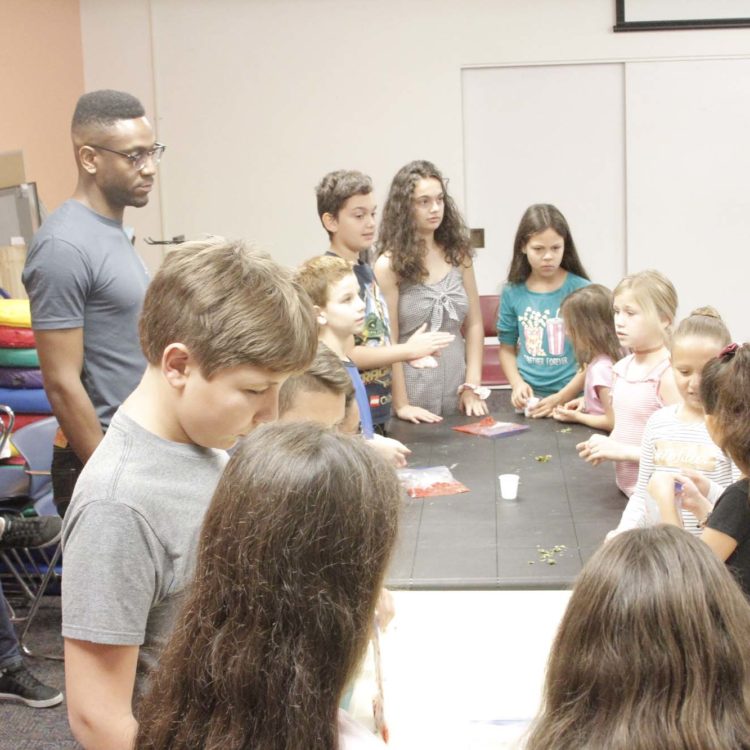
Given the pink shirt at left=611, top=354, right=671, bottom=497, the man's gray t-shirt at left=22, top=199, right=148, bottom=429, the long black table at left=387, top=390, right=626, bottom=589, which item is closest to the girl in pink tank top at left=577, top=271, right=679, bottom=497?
the pink shirt at left=611, top=354, right=671, bottom=497

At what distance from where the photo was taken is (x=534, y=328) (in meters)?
3.86

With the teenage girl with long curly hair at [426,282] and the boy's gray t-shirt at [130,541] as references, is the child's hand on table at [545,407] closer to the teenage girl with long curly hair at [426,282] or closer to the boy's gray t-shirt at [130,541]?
the teenage girl with long curly hair at [426,282]

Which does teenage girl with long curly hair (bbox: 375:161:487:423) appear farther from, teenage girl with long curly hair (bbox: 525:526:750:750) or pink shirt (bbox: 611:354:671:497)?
teenage girl with long curly hair (bbox: 525:526:750:750)

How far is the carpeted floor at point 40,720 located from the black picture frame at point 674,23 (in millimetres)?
5300

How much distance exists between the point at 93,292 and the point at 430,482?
105 centimetres

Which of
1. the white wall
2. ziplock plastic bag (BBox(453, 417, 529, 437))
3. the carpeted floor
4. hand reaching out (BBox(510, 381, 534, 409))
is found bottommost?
the carpeted floor

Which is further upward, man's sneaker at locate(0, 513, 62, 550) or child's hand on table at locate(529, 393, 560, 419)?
child's hand on table at locate(529, 393, 560, 419)

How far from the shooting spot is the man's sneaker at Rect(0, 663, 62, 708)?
3117 mm

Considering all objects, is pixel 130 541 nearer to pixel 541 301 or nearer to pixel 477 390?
pixel 477 390

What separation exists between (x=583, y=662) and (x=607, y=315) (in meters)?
2.44

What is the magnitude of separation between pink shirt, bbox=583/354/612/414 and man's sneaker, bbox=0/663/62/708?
6.50 ft

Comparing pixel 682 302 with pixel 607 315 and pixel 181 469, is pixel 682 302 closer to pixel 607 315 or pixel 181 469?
pixel 607 315

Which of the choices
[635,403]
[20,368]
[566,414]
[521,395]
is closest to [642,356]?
[635,403]

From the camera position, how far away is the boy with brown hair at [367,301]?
3309 millimetres
